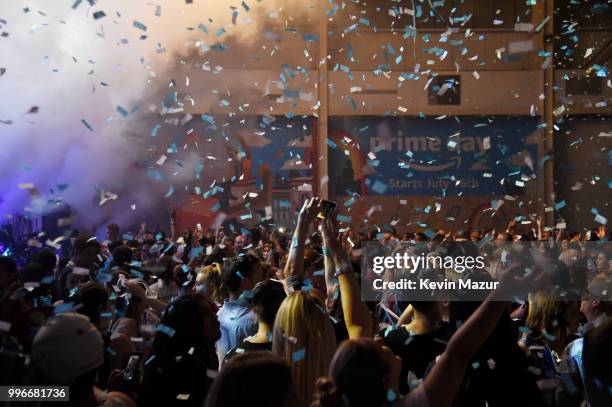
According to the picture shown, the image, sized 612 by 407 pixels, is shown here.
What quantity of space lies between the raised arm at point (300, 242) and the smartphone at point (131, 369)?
87cm

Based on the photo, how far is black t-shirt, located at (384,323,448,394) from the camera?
334 cm

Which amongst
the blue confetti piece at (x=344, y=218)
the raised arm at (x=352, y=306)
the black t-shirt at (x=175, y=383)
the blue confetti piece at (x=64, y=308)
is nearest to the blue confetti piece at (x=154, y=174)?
the blue confetti piece at (x=344, y=218)

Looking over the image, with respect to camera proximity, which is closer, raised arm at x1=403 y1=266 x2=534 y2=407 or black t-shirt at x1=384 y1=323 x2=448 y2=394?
raised arm at x1=403 y1=266 x2=534 y2=407

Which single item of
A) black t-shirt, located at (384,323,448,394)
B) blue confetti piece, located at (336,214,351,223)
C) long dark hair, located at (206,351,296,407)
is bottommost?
blue confetti piece, located at (336,214,351,223)

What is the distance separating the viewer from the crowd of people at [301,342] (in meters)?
2.18

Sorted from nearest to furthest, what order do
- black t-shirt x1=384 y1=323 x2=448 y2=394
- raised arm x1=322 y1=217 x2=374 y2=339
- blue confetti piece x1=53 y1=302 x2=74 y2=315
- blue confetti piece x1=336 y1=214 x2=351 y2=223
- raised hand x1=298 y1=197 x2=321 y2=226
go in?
raised arm x1=322 y1=217 x2=374 y2=339, black t-shirt x1=384 y1=323 x2=448 y2=394, blue confetti piece x1=53 y1=302 x2=74 y2=315, raised hand x1=298 y1=197 x2=321 y2=226, blue confetti piece x1=336 y1=214 x2=351 y2=223

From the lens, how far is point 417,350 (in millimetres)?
3373

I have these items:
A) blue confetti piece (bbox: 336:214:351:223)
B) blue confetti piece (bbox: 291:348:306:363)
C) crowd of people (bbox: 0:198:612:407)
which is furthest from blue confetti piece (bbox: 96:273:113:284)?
blue confetti piece (bbox: 336:214:351:223)

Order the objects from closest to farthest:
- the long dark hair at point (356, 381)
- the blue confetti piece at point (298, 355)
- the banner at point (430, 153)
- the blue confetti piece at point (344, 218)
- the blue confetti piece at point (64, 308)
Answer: the long dark hair at point (356, 381) → the blue confetti piece at point (298, 355) → the blue confetti piece at point (64, 308) → the blue confetti piece at point (344, 218) → the banner at point (430, 153)

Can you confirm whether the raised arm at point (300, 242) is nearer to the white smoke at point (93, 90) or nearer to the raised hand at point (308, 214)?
the raised hand at point (308, 214)

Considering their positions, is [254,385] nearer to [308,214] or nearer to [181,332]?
[181,332]

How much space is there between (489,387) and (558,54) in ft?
57.4

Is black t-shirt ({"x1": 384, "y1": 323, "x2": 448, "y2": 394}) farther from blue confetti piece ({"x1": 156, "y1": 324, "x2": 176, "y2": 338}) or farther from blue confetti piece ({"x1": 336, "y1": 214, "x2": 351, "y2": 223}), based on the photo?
blue confetti piece ({"x1": 336, "y1": 214, "x2": 351, "y2": 223})

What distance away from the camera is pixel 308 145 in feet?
60.1
